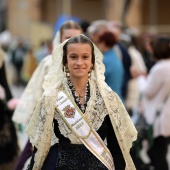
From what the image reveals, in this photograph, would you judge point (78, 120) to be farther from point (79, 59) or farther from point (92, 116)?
point (79, 59)

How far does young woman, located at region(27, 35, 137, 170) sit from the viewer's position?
467cm

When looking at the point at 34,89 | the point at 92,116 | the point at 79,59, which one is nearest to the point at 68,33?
the point at 34,89

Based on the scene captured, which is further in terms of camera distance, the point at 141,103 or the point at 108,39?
the point at 141,103

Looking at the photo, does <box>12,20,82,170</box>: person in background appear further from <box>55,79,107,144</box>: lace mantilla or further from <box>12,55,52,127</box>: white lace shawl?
<box>55,79,107,144</box>: lace mantilla

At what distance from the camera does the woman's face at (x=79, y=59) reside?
186 inches

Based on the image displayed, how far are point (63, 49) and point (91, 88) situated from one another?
328 millimetres

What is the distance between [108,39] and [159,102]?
895 mm

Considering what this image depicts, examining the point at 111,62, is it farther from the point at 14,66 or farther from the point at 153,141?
the point at 14,66

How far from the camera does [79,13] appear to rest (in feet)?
102

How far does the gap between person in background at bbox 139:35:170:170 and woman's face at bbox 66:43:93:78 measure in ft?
10.6

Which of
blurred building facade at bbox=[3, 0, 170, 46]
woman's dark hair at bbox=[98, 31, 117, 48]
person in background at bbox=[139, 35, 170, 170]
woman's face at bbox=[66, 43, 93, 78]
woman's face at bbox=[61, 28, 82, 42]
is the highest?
woman's face at bbox=[66, 43, 93, 78]

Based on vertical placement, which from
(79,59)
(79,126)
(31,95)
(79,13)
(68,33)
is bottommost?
(79,13)

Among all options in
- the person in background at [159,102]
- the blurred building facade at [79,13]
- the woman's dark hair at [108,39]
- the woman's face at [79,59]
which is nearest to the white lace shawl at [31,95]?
the woman's dark hair at [108,39]

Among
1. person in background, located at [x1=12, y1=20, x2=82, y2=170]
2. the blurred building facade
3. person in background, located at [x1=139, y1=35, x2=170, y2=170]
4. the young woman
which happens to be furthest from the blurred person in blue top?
the blurred building facade
